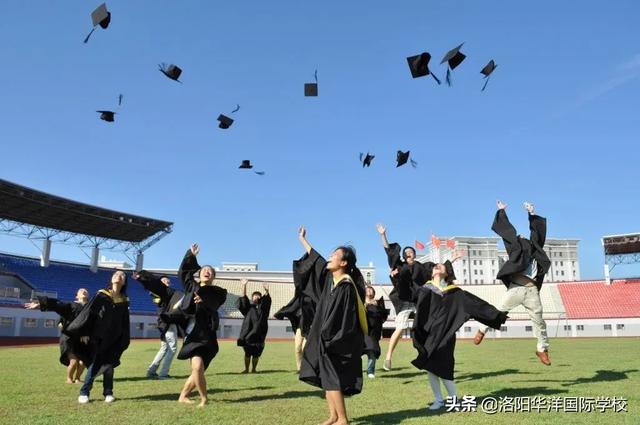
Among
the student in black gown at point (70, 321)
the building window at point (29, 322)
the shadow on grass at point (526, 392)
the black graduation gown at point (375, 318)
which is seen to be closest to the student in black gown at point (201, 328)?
the student in black gown at point (70, 321)

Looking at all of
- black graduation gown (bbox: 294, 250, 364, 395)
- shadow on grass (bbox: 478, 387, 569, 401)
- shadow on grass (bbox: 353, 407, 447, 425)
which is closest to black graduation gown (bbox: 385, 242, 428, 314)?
shadow on grass (bbox: 478, 387, 569, 401)

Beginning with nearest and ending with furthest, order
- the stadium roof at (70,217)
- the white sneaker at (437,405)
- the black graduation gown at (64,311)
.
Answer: the white sneaker at (437,405)
the black graduation gown at (64,311)
the stadium roof at (70,217)

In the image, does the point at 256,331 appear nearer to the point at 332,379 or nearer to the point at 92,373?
the point at 92,373

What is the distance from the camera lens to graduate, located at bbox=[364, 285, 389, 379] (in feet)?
32.0

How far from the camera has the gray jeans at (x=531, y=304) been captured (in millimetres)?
8211

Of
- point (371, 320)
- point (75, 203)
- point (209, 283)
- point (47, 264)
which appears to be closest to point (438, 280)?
point (209, 283)

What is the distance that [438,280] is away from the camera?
7047 mm

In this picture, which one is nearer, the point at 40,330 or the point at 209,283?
the point at 209,283

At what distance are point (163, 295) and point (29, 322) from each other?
35.8m

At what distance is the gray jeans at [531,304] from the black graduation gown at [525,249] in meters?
0.18

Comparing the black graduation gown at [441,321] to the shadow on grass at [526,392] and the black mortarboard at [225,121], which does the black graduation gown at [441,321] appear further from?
the black mortarboard at [225,121]

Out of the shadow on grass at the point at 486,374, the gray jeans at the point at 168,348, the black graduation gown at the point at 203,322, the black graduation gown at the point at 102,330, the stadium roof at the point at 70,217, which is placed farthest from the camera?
the stadium roof at the point at 70,217

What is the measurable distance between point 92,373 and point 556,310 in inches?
2190

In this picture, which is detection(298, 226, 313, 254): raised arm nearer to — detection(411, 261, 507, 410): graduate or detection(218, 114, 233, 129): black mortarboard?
detection(411, 261, 507, 410): graduate
